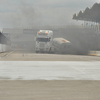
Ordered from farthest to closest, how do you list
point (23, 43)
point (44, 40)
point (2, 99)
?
point (23, 43)
point (44, 40)
point (2, 99)

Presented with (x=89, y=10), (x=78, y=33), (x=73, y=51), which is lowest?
(x=73, y=51)

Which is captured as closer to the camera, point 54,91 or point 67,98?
point 67,98

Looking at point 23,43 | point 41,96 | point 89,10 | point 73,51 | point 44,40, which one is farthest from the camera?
point 23,43

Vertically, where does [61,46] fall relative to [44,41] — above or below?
below

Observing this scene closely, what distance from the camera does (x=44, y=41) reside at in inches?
1566

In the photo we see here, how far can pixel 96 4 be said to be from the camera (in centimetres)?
6125

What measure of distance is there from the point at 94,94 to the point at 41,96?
1.56 m

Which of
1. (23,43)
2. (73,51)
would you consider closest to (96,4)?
(73,51)

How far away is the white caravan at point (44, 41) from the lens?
1554 inches

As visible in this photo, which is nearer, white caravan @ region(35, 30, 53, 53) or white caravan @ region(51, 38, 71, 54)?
white caravan @ region(35, 30, 53, 53)

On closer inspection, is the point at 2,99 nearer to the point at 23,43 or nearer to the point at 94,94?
the point at 94,94

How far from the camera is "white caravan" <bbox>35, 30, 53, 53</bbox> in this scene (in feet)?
129

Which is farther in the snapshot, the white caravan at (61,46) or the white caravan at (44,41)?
the white caravan at (61,46)

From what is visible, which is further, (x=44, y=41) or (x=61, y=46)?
(x=61, y=46)
